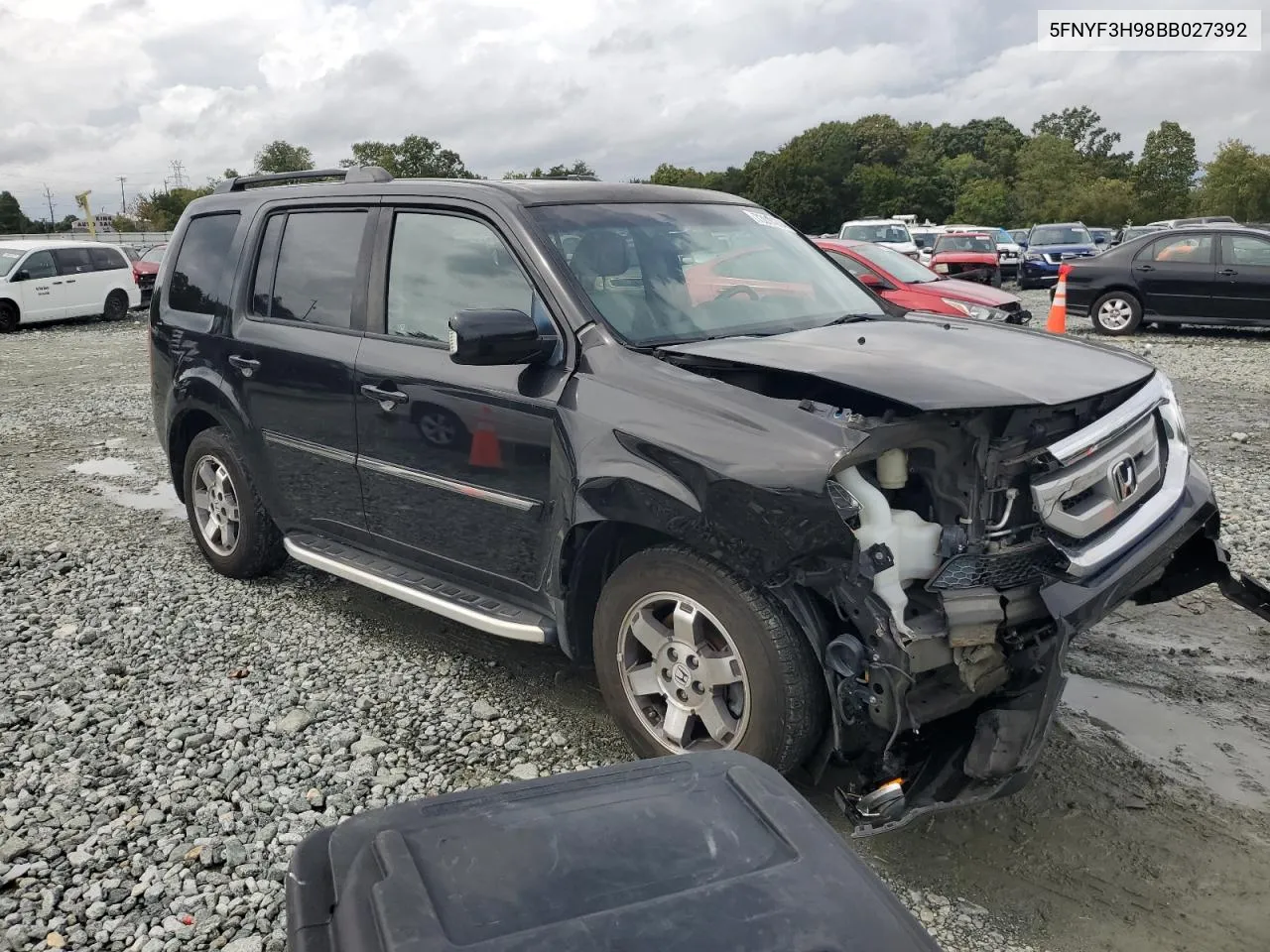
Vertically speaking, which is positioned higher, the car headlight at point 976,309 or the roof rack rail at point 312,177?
the roof rack rail at point 312,177

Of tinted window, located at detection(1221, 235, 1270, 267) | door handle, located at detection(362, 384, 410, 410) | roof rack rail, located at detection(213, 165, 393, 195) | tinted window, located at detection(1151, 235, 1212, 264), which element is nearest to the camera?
door handle, located at detection(362, 384, 410, 410)

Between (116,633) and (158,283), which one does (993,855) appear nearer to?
(116,633)

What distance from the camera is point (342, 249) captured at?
14.3ft

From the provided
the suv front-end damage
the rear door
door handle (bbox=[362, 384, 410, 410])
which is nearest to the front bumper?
the suv front-end damage

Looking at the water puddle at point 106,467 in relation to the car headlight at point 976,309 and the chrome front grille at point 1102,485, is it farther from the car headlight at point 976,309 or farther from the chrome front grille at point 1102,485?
the car headlight at point 976,309

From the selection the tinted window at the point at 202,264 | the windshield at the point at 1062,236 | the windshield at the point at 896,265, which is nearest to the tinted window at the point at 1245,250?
the windshield at the point at 896,265

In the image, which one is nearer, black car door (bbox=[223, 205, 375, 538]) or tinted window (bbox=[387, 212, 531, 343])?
tinted window (bbox=[387, 212, 531, 343])

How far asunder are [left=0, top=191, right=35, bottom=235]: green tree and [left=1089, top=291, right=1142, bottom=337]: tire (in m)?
78.3

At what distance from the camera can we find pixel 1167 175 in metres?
63.1

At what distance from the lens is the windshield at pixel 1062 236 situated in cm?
2570

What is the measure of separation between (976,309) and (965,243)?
1396 centimetres

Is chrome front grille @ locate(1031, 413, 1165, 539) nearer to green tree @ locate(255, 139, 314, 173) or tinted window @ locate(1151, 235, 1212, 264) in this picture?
tinted window @ locate(1151, 235, 1212, 264)

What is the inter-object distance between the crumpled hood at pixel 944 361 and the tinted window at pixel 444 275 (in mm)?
762

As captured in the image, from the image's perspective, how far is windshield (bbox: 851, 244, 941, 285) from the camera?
11523 mm
